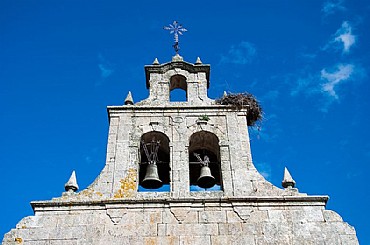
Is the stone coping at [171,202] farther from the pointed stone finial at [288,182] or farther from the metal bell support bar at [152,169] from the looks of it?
the metal bell support bar at [152,169]

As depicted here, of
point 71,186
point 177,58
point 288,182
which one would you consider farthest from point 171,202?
point 177,58

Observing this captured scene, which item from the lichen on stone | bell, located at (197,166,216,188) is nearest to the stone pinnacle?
bell, located at (197,166,216,188)

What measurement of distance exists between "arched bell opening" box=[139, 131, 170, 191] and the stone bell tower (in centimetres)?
2

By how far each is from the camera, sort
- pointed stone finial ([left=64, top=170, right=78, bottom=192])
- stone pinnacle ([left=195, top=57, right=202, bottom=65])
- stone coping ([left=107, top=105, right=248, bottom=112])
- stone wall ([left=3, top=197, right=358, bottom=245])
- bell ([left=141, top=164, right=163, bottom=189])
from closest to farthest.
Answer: stone wall ([left=3, top=197, right=358, bottom=245]), pointed stone finial ([left=64, top=170, right=78, bottom=192]), bell ([left=141, top=164, right=163, bottom=189]), stone coping ([left=107, top=105, right=248, bottom=112]), stone pinnacle ([left=195, top=57, right=202, bottom=65])

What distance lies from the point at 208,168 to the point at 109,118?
2.72 metres

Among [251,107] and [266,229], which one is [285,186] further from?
[251,107]

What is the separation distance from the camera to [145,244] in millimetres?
11008

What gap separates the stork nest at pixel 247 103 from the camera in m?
13.9

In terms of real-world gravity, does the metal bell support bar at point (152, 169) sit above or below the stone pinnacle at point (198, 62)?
below

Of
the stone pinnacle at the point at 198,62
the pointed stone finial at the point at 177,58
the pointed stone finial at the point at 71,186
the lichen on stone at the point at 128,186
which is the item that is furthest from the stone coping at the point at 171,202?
the pointed stone finial at the point at 177,58

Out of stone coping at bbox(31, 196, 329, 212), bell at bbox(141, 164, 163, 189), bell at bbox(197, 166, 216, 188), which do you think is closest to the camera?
stone coping at bbox(31, 196, 329, 212)

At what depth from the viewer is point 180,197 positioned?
1180cm

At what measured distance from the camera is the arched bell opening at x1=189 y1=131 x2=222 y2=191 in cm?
1315

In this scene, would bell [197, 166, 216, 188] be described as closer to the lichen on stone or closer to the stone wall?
the stone wall
